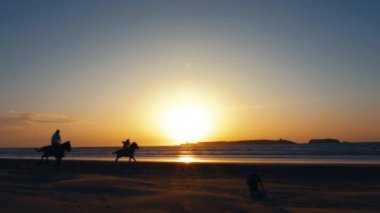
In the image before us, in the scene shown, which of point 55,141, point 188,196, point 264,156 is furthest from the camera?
point 264,156

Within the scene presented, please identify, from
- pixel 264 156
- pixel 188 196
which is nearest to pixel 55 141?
pixel 188 196

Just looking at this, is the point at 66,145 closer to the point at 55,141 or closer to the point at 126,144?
the point at 55,141

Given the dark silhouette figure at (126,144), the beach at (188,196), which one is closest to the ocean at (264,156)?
the dark silhouette figure at (126,144)

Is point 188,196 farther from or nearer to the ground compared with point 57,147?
nearer to the ground

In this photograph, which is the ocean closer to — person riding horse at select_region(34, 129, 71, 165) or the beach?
person riding horse at select_region(34, 129, 71, 165)

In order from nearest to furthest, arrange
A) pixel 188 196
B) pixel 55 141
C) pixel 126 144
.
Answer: pixel 188 196
pixel 55 141
pixel 126 144

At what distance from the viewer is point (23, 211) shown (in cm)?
1208

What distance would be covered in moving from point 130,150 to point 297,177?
1571 centimetres

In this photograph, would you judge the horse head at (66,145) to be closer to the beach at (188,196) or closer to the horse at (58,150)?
the horse at (58,150)

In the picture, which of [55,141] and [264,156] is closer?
[55,141]

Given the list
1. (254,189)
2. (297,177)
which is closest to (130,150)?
(297,177)

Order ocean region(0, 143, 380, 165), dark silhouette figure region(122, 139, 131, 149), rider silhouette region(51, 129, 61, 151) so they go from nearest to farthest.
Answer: rider silhouette region(51, 129, 61, 151) → dark silhouette figure region(122, 139, 131, 149) → ocean region(0, 143, 380, 165)

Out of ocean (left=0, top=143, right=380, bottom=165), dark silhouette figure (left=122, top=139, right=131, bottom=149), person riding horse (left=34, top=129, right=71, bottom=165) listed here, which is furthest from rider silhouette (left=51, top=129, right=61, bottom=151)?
ocean (left=0, top=143, right=380, bottom=165)

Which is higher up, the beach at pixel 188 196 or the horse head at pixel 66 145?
the horse head at pixel 66 145
